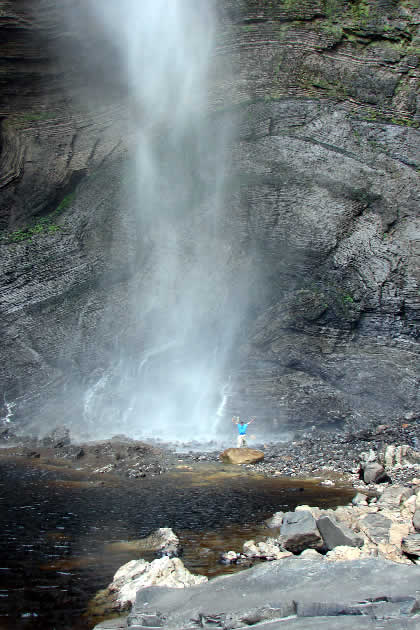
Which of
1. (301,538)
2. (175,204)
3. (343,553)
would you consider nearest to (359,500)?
(301,538)

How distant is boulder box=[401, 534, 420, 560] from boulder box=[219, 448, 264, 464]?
256 inches

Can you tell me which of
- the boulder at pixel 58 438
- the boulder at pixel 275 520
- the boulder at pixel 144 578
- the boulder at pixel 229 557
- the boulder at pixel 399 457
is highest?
the boulder at pixel 58 438

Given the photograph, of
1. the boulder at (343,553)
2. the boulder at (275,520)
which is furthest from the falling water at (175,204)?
the boulder at (343,553)

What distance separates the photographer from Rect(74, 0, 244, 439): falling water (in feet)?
62.7

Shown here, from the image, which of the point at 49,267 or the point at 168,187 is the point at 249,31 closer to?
the point at 168,187

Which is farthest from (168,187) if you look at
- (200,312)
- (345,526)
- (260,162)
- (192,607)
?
(192,607)

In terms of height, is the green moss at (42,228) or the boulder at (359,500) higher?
the green moss at (42,228)

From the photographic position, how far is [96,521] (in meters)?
8.34

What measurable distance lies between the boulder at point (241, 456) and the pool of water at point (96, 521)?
0.35 meters

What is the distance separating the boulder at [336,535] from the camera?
22.1 ft

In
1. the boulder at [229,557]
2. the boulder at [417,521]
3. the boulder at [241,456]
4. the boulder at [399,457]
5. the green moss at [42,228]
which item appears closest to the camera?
the boulder at [229,557]

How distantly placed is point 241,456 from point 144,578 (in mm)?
7313

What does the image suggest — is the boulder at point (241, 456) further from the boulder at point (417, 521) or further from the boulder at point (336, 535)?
the boulder at point (417, 521)

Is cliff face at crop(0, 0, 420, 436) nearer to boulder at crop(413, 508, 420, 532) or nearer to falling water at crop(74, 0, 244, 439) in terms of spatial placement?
falling water at crop(74, 0, 244, 439)
